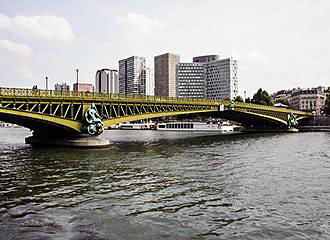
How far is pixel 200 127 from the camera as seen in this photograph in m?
144

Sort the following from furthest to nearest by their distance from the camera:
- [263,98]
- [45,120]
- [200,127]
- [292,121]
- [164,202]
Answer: [263,98] < [200,127] < [292,121] < [45,120] < [164,202]

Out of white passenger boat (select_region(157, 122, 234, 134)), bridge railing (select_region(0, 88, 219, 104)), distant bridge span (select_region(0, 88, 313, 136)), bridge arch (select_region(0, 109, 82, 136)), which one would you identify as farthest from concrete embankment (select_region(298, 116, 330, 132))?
bridge arch (select_region(0, 109, 82, 136))

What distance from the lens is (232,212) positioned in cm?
1755

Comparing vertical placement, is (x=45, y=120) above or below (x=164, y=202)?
above

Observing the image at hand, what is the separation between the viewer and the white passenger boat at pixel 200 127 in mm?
137875

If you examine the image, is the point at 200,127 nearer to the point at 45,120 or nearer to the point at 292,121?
the point at 292,121

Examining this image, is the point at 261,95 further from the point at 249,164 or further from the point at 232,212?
the point at 232,212

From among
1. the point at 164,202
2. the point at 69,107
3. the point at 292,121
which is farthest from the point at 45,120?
the point at 292,121

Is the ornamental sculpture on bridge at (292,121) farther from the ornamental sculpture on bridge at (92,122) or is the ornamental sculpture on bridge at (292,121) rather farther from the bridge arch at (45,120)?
the bridge arch at (45,120)

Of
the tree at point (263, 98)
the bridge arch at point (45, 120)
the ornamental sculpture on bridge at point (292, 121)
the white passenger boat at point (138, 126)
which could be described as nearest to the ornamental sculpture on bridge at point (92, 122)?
the bridge arch at point (45, 120)

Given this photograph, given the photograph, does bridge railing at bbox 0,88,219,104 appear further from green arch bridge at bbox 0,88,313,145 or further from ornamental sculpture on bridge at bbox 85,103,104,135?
ornamental sculpture on bridge at bbox 85,103,104,135

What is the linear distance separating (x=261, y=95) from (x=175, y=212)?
6655 inches

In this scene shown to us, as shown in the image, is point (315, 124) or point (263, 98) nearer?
point (315, 124)

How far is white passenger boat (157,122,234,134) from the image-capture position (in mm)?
137875
